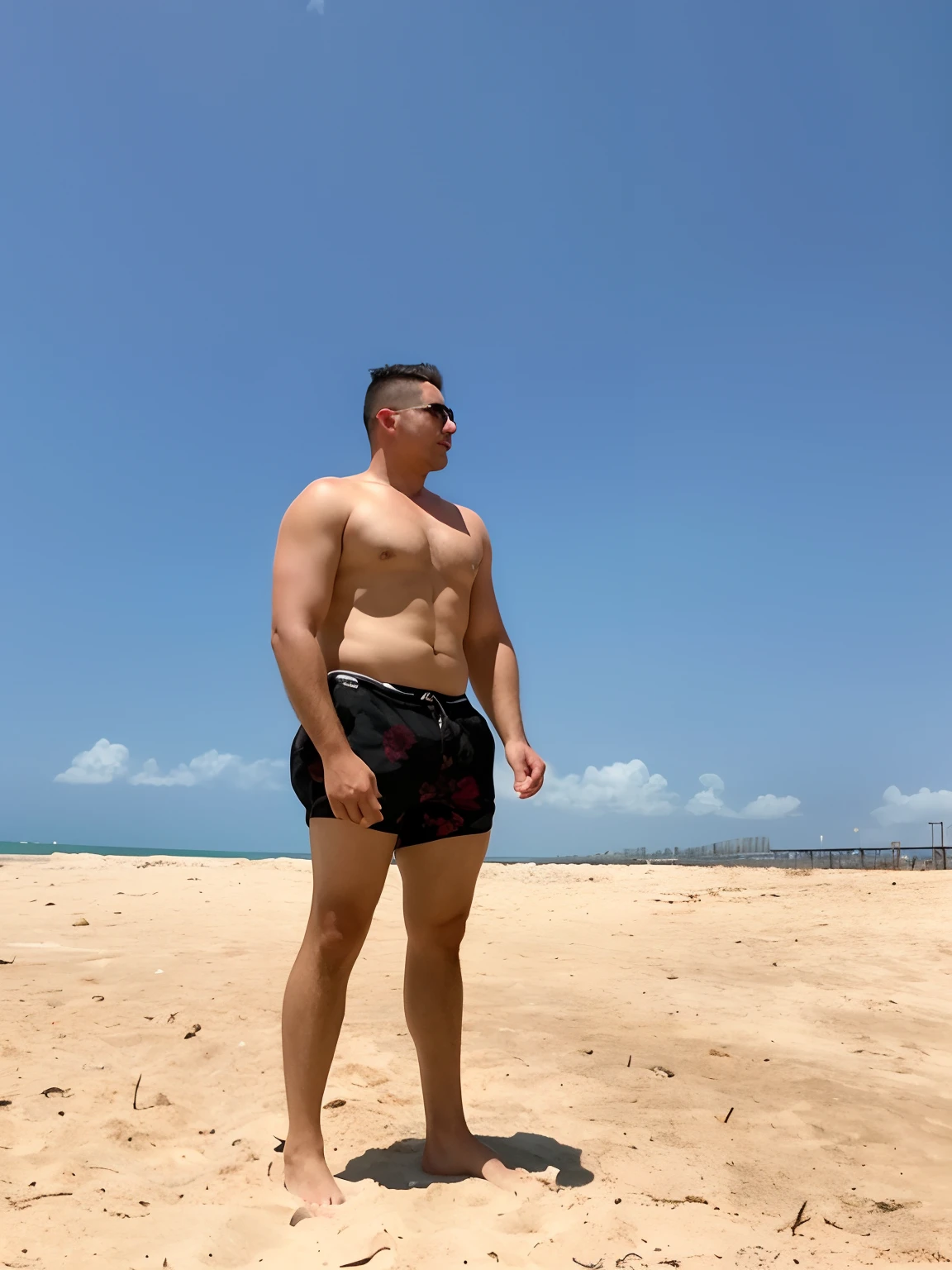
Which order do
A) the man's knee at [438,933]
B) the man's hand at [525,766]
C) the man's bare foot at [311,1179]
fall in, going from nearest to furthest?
the man's bare foot at [311,1179] < the man's knee at [438,933] < the man's hand at [525,766]

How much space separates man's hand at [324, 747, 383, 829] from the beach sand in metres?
0.95

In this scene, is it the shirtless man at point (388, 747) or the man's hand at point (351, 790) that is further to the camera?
the shirtless man at point (388, 747)

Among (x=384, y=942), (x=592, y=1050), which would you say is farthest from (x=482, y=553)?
(x=384, y=942)

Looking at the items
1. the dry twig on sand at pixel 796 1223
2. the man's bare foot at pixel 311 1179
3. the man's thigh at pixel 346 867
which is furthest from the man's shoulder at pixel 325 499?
the dry twig on sand at pixel 796 1223

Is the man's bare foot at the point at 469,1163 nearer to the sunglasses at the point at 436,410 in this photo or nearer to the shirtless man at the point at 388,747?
the shirtless man at the point at 388,747

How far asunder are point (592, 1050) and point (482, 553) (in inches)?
95.2

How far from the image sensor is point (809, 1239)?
223 cm

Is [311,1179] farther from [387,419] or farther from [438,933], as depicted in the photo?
[387,419]

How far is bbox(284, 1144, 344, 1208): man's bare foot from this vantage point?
7.43ft

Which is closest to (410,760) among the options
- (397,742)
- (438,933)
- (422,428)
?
(397,742)

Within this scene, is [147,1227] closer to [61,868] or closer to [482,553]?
[482,553]

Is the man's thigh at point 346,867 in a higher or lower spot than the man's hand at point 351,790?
lower

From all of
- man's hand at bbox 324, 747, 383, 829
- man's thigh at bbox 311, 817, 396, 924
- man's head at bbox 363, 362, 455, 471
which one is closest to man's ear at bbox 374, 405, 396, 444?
man's head at bbox 363, 362, 455, 471

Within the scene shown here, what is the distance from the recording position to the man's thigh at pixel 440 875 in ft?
8.35
